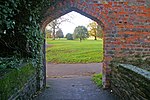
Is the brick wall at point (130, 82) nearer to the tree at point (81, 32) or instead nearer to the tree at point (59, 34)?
the tree at point (81, 32)

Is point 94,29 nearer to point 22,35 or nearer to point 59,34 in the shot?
point 59,34

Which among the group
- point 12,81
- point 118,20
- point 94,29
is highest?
point 94,29

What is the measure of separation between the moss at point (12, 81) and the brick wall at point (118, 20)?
9.60 ft

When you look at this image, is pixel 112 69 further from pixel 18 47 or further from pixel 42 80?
pixel 18 47

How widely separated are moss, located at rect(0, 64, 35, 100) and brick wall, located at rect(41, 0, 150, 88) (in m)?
2.93

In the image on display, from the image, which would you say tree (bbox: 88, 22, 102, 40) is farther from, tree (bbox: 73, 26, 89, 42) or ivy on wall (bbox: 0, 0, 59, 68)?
ivy on wall (bbox: 0, 0, 59, 68)

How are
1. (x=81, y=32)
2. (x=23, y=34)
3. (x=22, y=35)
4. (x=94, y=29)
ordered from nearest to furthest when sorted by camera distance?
(x=23, y=34) < (x=22, y=35) < (x=94, y=29) < (x=81, y=32)

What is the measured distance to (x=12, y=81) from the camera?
4.39m

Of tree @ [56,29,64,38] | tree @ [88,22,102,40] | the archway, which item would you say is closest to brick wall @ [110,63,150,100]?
the archway

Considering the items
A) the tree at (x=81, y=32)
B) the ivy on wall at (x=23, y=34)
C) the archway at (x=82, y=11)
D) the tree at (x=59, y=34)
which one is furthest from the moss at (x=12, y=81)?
the tree at (x=59, y=34)

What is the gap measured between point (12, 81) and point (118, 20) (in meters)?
4.62

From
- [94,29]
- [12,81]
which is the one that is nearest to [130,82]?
[12,81]

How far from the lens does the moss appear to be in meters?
3.86

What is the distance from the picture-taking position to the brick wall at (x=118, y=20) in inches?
311
